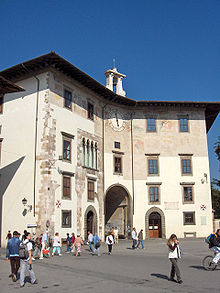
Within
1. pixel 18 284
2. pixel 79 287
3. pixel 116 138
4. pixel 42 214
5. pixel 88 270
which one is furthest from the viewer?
pixel 116 138

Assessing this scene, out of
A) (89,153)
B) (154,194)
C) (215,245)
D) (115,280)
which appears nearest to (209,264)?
(215,245)

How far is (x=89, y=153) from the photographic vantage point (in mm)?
29484

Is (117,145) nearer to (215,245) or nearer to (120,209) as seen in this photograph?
(120,209)

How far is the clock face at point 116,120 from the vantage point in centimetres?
3334

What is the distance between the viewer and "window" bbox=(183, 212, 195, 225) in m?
33.5

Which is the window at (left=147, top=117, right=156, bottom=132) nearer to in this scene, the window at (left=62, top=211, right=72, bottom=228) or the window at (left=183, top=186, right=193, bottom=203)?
the window at (left=183, top=186, right=193, bottom=203)

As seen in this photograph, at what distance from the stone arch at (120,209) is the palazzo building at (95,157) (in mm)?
95

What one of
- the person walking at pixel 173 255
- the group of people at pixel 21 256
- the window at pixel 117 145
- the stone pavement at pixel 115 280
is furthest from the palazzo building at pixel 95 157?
the person walking at pixel 173 255

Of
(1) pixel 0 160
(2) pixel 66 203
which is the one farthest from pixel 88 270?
(1) pixel 0 160

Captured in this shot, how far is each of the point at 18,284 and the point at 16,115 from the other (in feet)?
59.8

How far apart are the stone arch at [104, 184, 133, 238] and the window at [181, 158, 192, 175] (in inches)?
248

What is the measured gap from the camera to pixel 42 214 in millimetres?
23484

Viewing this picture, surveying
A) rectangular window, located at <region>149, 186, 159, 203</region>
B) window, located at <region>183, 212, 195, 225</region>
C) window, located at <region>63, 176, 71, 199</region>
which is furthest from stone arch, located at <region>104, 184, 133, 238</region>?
window, located at <region>63, 176, 71, 199</region>

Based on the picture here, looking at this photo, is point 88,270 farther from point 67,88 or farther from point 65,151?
point 67,88
